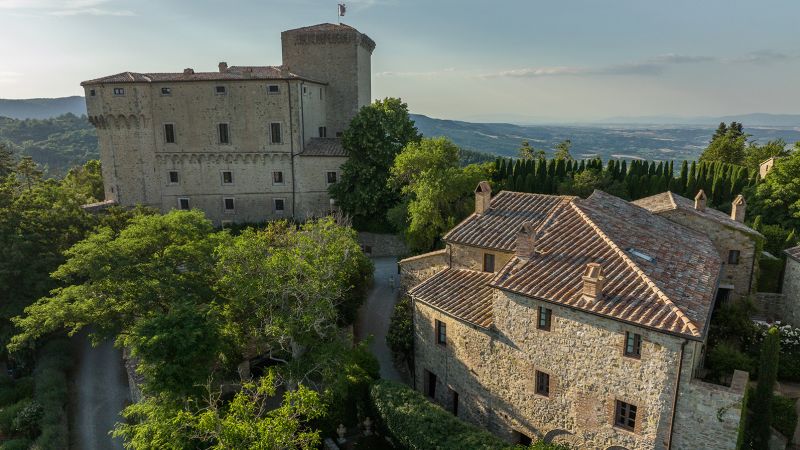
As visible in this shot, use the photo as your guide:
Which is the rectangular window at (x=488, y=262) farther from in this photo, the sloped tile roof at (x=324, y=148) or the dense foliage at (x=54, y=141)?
the dense foliage at (x=54, y=141)

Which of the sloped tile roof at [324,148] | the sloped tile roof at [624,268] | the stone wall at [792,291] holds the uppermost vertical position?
the sloped tile roof at [324,148]

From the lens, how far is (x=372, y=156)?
42375 millimetres

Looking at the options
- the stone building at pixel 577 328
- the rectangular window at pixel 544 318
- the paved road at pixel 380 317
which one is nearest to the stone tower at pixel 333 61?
the paved road at pixel 380 317

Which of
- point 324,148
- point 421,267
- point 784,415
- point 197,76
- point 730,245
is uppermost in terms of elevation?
point 197,76

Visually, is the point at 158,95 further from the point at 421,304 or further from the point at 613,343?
the point at 613,343

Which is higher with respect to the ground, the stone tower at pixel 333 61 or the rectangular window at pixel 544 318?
the stone tower at pixel 333 61

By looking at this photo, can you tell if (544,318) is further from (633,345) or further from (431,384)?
(431,384)

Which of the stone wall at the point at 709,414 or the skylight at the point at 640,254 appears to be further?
the skylight at the point at 640,254

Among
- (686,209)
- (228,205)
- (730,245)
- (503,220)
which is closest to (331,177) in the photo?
(228,205)

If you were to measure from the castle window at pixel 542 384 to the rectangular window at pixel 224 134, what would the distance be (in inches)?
1458

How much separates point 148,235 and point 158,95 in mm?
24163

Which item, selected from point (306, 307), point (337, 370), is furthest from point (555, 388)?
point (306, 307)

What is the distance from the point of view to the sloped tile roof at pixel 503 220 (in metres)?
24.2

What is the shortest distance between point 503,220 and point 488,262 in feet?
8.46
